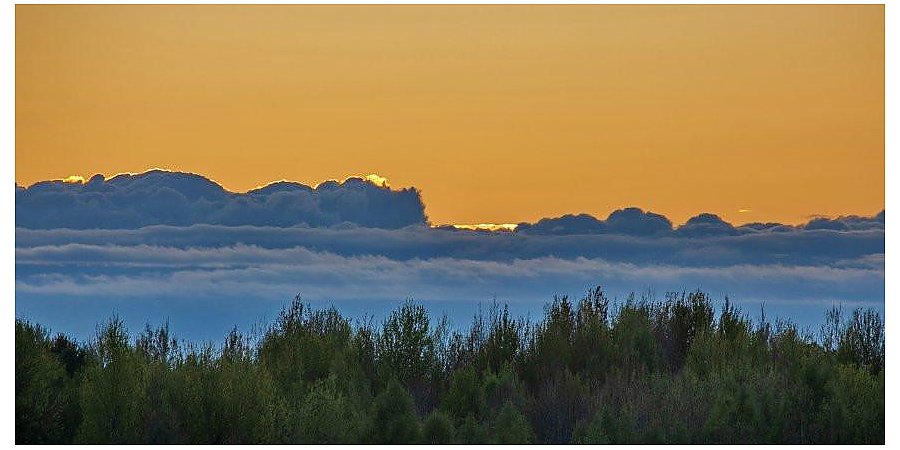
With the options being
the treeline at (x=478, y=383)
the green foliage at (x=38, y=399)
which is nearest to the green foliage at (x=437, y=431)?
the treeline at (x=478, y=383)

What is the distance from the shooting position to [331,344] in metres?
16.4

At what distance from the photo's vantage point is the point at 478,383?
15461mm

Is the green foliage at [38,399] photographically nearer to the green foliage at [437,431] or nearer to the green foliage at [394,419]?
the green foliage at [394,419]

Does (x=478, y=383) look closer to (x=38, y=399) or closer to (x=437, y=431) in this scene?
(x=437, y=431)

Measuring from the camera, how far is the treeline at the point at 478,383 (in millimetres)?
13172

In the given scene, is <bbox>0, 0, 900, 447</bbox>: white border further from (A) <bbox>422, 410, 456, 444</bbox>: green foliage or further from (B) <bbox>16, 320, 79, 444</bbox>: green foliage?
(A) <bbox>422, 410, 456, 444</bbox>: green foliage

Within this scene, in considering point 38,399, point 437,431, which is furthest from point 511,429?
point 38,399

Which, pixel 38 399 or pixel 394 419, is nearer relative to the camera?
pixel 38 399

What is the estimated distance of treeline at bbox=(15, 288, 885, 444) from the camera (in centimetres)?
1317

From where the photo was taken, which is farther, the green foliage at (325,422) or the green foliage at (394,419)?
the green foliage at (394,419)

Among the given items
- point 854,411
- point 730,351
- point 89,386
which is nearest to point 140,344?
point 89,386
